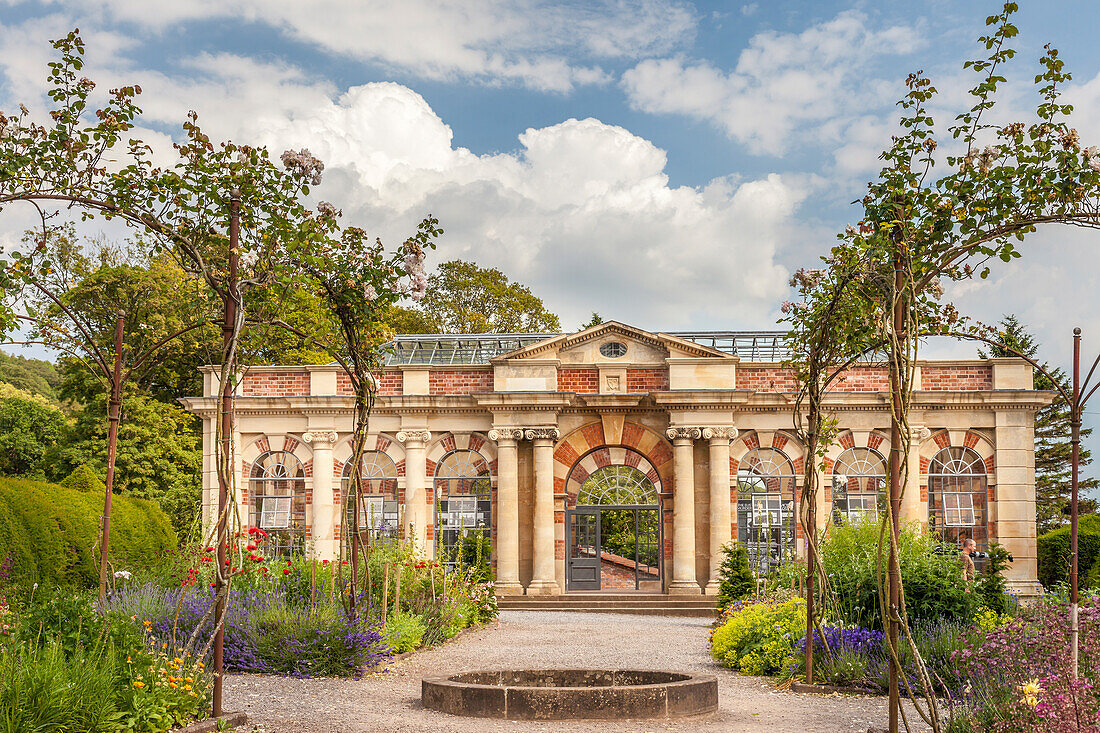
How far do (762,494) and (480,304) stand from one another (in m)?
17.3

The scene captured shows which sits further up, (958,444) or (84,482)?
(958,444)

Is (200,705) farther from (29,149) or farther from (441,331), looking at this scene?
(441,331)

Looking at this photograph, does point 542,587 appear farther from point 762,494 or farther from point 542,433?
point 762,494

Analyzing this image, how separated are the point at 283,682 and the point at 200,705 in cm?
243

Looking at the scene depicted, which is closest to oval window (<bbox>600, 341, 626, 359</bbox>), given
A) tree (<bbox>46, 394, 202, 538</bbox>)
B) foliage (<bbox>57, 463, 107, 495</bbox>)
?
foliage (<bbox>57, 463, 107, 495</bbox>)

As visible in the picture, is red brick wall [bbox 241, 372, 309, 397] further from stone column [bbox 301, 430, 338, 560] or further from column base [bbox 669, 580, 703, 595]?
column base [bbox 669, 580, 703, 595]

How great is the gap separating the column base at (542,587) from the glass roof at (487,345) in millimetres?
5534

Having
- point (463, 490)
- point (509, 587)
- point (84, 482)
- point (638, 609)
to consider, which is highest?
point (84, 482)

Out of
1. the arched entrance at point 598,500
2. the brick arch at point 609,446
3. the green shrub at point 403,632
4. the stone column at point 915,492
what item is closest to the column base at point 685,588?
the arched entrance at point 598,500

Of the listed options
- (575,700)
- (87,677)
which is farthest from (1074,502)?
(87,677)

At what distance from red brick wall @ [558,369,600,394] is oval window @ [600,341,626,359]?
1.73 feet

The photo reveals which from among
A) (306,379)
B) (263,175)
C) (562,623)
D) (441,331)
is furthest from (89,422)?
(263,175)

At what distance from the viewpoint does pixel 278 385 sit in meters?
24.4

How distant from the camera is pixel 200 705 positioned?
316 inches
